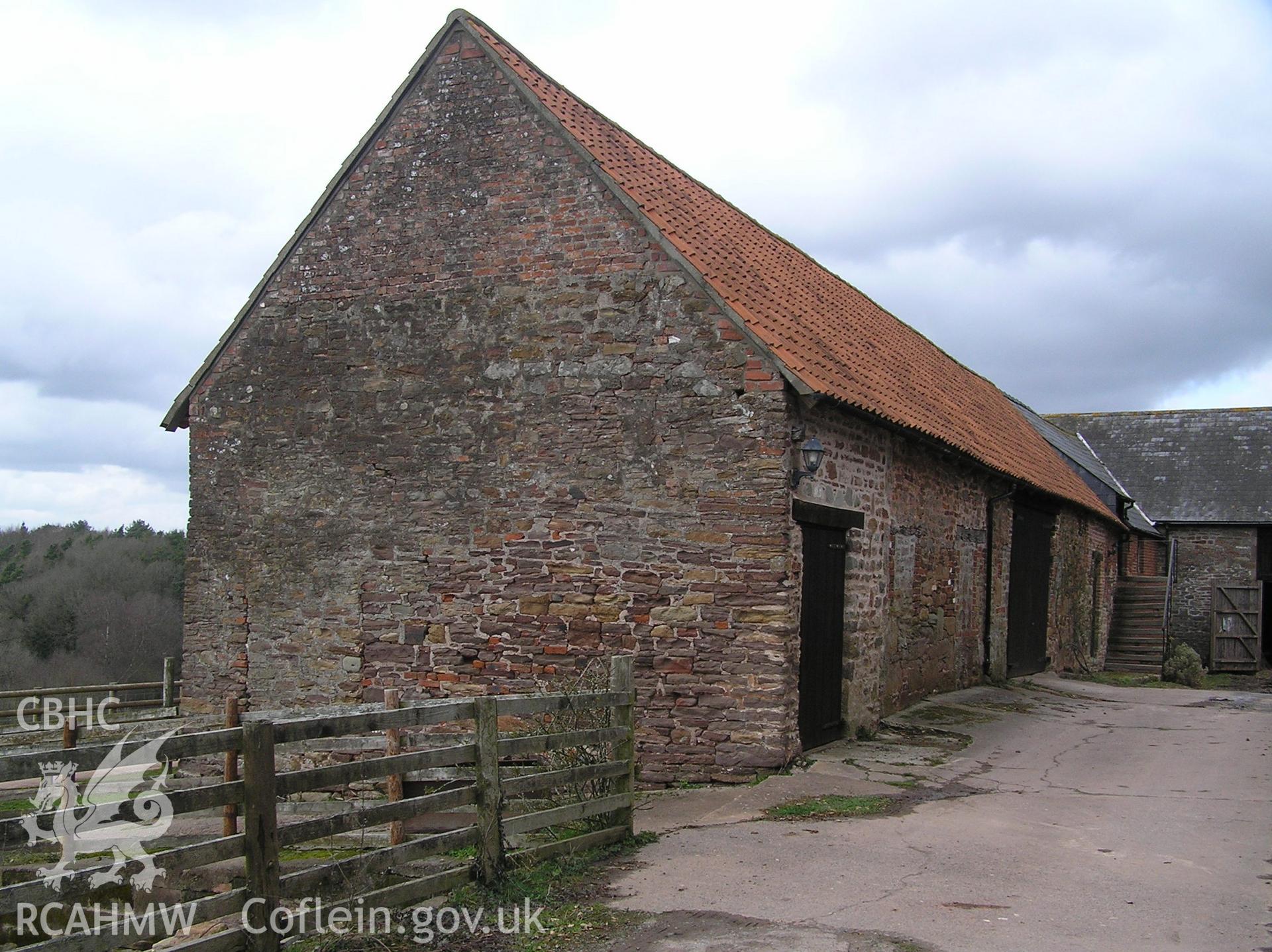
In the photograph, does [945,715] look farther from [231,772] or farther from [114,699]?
[114,699]

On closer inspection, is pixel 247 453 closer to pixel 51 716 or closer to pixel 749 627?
pixel 749 627

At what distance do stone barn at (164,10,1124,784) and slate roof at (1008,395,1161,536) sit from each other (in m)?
16.8

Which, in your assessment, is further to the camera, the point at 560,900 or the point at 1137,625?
the point at 1137,625

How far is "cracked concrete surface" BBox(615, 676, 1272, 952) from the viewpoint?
581cm

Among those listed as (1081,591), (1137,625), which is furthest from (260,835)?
(1137,625)

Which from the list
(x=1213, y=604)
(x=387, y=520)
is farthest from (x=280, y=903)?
(x=1213, y=604)

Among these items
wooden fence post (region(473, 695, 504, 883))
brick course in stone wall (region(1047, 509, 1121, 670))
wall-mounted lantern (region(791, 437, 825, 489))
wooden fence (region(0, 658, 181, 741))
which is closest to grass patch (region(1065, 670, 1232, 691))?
brick course in stone wall (region(1047, 509, 1121, 670))

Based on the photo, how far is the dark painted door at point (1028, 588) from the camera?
18266mm

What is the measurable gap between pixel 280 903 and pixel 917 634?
1027 cm

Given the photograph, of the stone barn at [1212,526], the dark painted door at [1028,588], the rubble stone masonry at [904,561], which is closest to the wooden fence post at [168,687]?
the rubble stone masonry at [904,561]

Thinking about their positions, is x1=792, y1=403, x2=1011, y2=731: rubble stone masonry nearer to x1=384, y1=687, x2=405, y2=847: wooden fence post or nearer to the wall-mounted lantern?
the wall-mounted lantern

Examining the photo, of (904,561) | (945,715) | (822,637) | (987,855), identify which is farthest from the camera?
(945,715)

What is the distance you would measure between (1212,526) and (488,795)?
30.7m

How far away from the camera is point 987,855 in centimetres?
741
